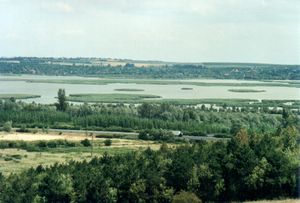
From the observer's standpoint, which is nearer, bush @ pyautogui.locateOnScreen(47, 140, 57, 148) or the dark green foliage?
the dark green foliage

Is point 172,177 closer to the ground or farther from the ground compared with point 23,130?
farther from the ground

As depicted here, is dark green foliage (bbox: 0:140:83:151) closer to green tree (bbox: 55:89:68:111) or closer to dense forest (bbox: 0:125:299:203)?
dense forest (bbox: 0:125:299:203)

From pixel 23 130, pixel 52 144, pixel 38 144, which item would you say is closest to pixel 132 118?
pixel 23 130

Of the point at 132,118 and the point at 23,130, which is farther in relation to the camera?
the point at 132,118

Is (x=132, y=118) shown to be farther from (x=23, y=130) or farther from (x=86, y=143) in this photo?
(x=86, y=143)

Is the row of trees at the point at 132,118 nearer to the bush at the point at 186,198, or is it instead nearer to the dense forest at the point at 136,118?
the dense forest at the point at 136,118

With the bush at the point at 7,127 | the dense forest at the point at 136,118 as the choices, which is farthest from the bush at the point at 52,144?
the dense forest at the point at 136,118

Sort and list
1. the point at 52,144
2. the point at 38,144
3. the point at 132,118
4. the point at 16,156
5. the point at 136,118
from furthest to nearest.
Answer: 1. the point at 136,118
2. the point at 132,118
3. the point at 52,144
4. the point at 38,144
5. the point at 16,156

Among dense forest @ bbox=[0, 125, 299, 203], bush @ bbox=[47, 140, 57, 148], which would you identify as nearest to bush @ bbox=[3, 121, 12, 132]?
bush @ bbox=[47, 140, 57, 148]

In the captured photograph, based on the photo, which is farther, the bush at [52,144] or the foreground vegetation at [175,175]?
the bush at [52,144]
